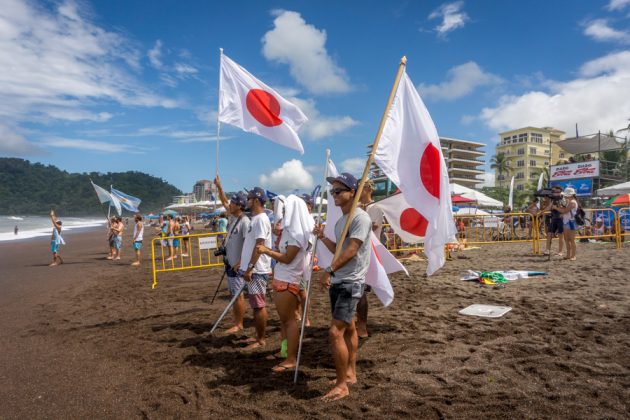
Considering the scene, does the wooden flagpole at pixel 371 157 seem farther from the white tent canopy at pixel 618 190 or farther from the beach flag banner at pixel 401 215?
the white tent canopy at pixel 618 190

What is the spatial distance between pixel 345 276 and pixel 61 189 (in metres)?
164

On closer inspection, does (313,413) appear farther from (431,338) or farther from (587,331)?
(587,331)

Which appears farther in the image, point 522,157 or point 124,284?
point 522,157

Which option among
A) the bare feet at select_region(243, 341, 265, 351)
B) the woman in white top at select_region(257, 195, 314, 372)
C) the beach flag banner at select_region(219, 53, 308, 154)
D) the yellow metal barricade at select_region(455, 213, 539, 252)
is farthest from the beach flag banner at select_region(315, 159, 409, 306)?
the yellow metal barricade at select_region(455, 213, 539, 252)

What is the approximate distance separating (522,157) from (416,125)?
103m

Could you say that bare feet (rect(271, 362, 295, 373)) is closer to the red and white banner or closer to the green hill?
the red and white banner

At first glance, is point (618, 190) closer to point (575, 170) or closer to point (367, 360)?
point (575, 170)

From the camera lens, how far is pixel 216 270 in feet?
42.4

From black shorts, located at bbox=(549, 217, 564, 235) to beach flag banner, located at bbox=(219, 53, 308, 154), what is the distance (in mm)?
8061

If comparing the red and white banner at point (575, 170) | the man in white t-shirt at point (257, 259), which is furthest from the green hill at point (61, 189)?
the man in white t-shirt at point (257, 259)

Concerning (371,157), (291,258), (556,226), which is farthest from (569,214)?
(291,258)

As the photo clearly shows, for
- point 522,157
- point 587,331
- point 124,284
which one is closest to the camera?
point 587,331

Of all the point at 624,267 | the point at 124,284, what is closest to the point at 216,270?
the point at 124,284

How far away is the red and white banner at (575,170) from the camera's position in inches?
1115
